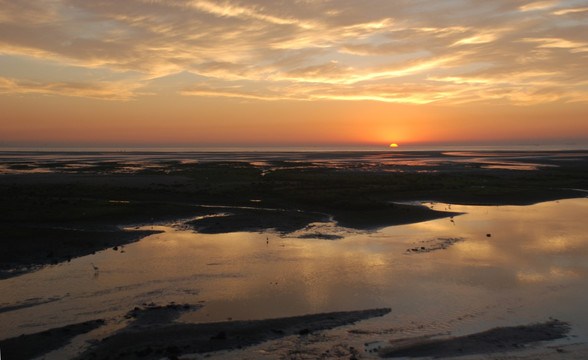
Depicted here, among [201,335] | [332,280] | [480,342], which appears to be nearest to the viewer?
[480,342]

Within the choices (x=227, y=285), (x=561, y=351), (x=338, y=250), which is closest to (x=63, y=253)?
(x=227, y=285)

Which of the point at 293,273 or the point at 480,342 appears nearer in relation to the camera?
the point at 480,342

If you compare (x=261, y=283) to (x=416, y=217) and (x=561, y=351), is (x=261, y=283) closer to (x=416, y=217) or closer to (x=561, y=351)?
(x=561, y=351)

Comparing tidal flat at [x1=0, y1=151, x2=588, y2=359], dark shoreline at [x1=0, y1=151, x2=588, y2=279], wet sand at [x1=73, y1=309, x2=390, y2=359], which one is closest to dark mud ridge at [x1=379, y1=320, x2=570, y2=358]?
tidal flat at [x1=0, y1=151, x2=588, y2=359]

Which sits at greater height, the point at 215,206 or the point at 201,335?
the point at 215,206

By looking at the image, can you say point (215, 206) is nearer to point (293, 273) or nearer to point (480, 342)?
point (293, 273)

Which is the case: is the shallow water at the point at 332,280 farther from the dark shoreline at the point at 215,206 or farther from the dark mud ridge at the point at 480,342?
the dark shoreline at the point at 215,206

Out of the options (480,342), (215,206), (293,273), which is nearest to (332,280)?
(293,273)

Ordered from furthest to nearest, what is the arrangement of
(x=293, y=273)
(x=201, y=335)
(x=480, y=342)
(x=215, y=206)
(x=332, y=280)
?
(x=215, y=206) → (x=293, y=273) → (x=332, y=280) → (x=201, y=335) → (x=480, y=342)

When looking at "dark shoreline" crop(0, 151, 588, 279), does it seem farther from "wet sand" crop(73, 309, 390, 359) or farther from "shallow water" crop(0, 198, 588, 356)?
"wet sand" crop(73, 309, 390, 359)
